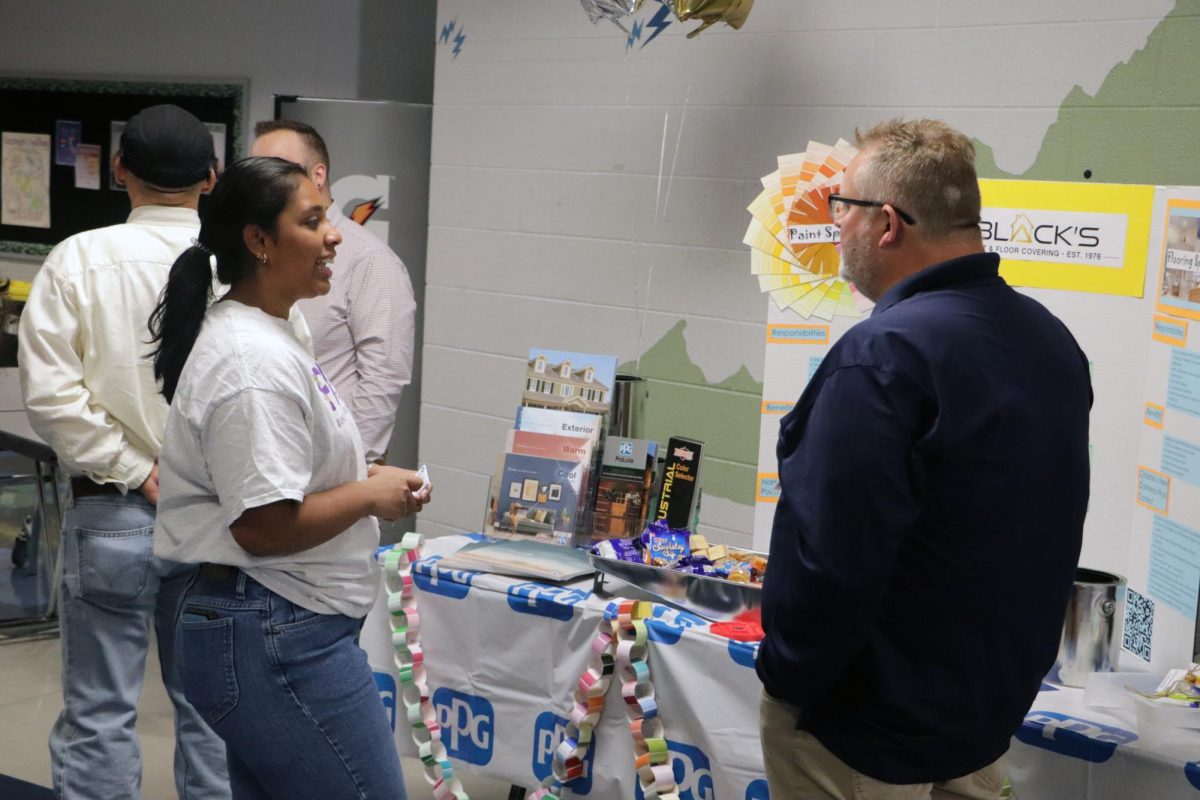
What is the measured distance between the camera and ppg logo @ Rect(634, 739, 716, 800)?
84.1 inches

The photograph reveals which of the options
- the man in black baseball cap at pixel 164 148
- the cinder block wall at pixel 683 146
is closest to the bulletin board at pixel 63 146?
the cinder block wall at pixel 683 146

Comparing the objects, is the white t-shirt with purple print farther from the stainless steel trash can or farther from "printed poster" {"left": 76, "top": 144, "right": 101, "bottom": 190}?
"printed poster" {"left": 76, "top": 144, "right": 101, "bottom": 190}

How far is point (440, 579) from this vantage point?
7.89ft

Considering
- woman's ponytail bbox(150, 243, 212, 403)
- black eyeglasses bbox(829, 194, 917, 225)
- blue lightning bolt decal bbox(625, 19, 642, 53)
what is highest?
blue lightning bolt decal bbox(625, 19, 642, 53)

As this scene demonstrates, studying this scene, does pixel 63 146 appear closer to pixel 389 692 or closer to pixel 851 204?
pixel 389 692

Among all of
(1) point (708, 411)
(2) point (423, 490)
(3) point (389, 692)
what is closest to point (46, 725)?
(3) point (389, 692)

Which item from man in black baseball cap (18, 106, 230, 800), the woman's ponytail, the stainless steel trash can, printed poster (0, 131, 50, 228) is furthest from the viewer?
printed poster (0, 131, 50, 228)

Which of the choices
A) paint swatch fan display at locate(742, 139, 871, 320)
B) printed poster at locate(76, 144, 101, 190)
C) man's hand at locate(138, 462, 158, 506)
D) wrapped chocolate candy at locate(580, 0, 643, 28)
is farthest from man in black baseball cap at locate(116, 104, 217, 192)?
printed poster at locate(76, 144, 101, 190)

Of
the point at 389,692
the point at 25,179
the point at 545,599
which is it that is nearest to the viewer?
the point at 545,599

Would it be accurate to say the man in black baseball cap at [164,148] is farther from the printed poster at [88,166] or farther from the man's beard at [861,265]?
the printed poster at [88,166]

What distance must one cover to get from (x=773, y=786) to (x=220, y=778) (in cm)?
146

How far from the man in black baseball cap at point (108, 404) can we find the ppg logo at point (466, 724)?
569 millimetres

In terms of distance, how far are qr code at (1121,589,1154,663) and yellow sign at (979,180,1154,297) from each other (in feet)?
1.96

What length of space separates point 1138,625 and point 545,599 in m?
1.12
